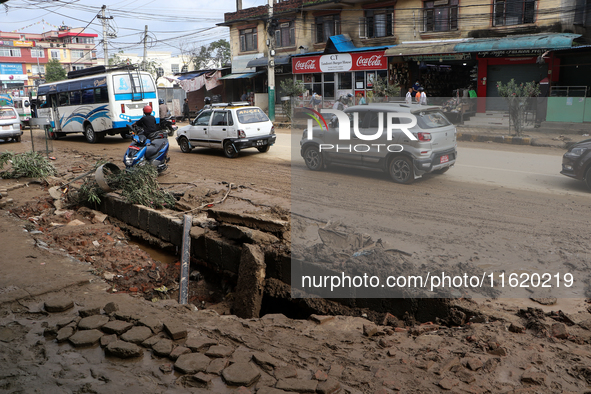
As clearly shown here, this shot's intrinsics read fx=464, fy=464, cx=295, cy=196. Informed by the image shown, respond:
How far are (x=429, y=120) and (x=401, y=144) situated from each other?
60 cm

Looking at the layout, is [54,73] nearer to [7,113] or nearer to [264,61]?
[264,61]

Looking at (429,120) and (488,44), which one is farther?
(488,44)

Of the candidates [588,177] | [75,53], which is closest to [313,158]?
[588,177]

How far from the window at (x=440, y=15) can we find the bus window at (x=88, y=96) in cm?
1690

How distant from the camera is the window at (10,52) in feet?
275

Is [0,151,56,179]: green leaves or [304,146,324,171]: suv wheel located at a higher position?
[304,146,324,171]: suv wheel

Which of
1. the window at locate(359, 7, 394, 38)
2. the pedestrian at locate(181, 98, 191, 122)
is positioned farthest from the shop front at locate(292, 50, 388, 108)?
the pedestrian at locate(181, 98, 191, 122)

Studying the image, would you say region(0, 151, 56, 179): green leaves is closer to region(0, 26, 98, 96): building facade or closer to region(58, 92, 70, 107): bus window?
region(58, 92, 70, 107): bus window

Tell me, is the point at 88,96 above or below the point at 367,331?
above

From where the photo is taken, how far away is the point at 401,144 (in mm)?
7602

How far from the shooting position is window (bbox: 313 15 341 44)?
2819cm

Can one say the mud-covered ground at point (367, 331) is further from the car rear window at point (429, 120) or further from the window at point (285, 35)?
the window at point (285, 35)

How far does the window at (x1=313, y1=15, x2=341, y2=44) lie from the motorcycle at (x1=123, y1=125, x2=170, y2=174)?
1961 centimetres

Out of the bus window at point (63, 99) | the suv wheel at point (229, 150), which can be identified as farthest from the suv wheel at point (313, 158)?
the bus window at point (63, 99)
